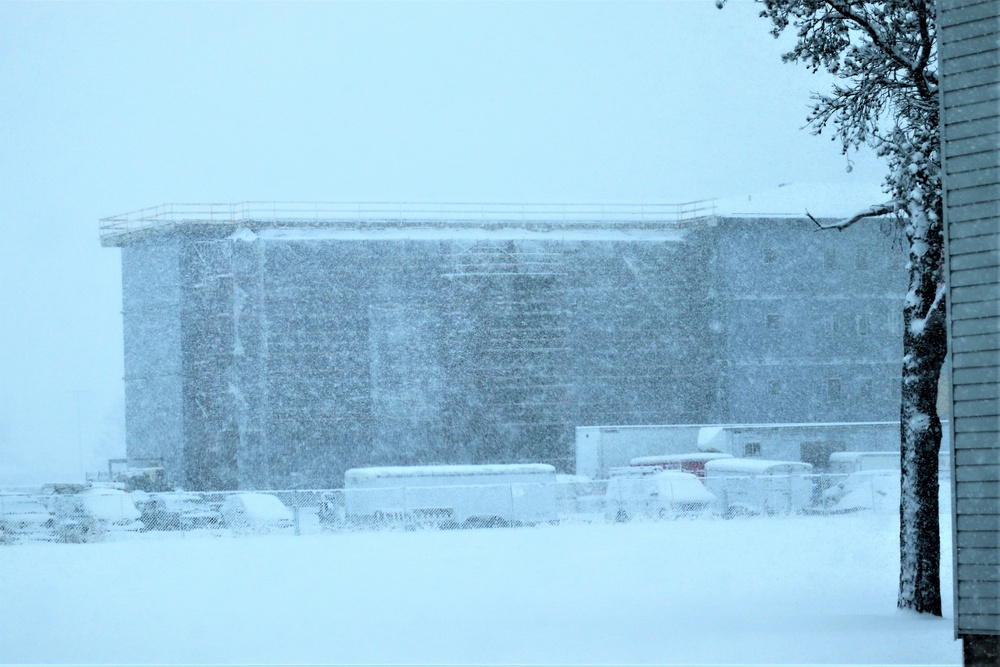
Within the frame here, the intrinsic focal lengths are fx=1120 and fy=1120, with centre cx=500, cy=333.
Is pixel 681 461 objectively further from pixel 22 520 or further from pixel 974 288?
pixel 974 288

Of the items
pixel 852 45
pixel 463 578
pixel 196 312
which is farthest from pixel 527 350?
pixel 852 45

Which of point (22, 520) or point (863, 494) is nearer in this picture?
point (22, 520)

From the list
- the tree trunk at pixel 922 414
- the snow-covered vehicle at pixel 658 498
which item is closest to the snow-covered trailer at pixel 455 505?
Answer: the snow-covered vehicle at pixel 658 498

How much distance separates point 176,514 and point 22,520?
199 cm

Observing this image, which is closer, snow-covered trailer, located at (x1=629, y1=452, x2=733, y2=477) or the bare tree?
the bare tree

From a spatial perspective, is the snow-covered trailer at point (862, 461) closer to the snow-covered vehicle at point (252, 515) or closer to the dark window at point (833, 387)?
the dark window at point (833, 387)

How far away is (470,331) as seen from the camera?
30.1 meters

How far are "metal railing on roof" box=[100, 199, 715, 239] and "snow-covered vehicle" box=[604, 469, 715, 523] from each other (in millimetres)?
15796

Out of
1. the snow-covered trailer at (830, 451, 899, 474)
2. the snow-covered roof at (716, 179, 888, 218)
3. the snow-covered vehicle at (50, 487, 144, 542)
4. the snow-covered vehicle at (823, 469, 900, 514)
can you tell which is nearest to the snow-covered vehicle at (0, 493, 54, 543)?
the snow-covered vehicle at (50, 487, 144, 542)

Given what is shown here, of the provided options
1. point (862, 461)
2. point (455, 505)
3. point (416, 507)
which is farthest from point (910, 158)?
point (862, 461)

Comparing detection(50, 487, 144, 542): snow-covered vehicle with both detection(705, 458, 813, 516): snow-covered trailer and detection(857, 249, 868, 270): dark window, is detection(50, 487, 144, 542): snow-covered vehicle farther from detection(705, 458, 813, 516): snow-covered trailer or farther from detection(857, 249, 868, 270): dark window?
detection(857, 249, 868, 270): dark window

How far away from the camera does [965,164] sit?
3840mm

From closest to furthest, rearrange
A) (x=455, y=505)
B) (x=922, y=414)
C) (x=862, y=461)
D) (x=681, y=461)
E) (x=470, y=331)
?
1. (x=922, y=414)
2. (x=455, y=505)
3. (x=681, y=461)
4. (x=862, y=461)
5. (x=470, y=331)

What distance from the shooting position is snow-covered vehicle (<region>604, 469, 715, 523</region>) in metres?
15.5
